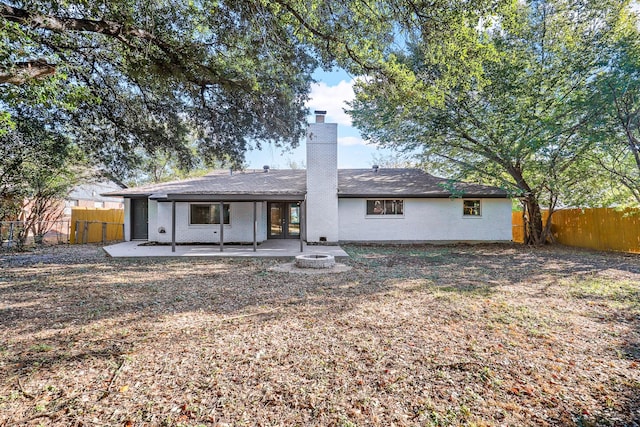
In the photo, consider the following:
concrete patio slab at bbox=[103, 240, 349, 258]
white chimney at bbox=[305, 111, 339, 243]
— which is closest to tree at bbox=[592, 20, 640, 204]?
white chimney at bbox=[305, 111, 339, 243]

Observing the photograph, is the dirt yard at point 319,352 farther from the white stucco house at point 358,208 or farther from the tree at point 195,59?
the white stucco house at point 358,208

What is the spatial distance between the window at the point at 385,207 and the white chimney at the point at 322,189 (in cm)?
176

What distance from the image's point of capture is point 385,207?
14.3m

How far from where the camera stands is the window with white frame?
14312 mm

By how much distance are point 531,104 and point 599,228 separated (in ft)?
20.3

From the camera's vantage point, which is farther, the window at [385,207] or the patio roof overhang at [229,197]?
the window at [385,207]

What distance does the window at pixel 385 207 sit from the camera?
1431cm

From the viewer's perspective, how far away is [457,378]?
115 inches

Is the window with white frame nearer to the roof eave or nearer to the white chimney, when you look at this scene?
the roof eave

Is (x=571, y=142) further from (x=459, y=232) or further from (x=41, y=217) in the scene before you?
(x=41, y=217)

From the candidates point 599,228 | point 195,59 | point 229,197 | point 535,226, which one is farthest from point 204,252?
point 599,228

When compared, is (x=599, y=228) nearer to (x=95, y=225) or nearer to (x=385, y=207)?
(x=385, y=207)

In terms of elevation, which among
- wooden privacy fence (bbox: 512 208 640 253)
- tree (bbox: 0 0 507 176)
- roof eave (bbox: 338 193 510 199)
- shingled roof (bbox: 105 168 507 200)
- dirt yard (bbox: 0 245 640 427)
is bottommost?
dirt yard (bbox: 0 245 640 427)

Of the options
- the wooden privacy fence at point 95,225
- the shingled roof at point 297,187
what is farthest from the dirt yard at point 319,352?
the wooden privacy fence at point 95,225
